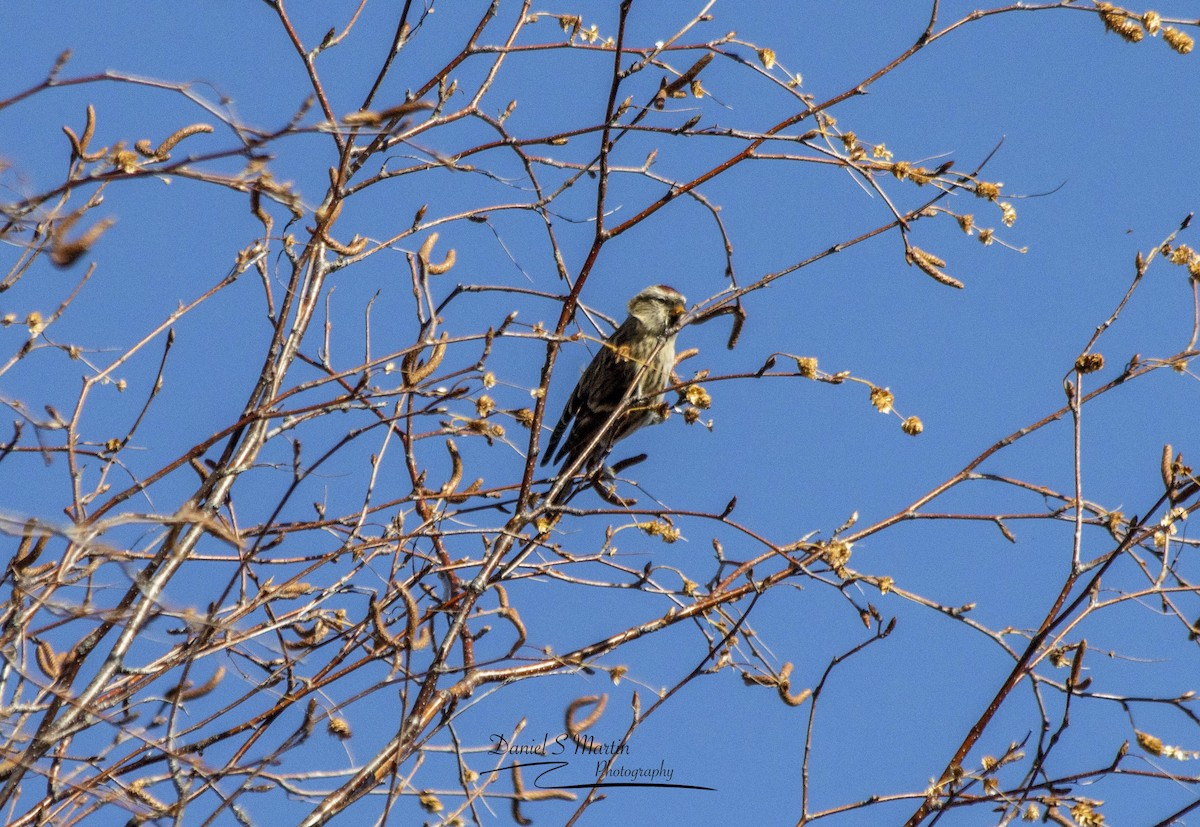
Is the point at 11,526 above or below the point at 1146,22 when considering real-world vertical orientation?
below

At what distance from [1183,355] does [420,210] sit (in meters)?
1.83

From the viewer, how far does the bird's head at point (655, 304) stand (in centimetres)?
→ 646

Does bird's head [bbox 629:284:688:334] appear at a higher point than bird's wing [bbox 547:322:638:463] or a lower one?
higher

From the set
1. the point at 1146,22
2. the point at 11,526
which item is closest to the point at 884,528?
the point at 1146,22

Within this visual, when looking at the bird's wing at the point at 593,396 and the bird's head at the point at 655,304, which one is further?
the bird's head at the point at 655,304

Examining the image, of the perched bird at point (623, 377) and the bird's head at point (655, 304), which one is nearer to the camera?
the perched bird at point (623, 377)

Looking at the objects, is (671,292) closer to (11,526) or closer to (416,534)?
(416,534)

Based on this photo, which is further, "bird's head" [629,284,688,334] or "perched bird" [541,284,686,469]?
"bird's head" [629,284,688,334]

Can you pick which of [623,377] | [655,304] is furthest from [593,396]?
[655,304]

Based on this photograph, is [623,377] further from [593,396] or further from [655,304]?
[655,304]

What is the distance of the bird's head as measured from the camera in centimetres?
646

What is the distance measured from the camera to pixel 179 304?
2.88 m

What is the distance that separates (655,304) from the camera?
21.8 feet

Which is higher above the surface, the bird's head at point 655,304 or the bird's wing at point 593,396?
the bird's head at point 655,304
